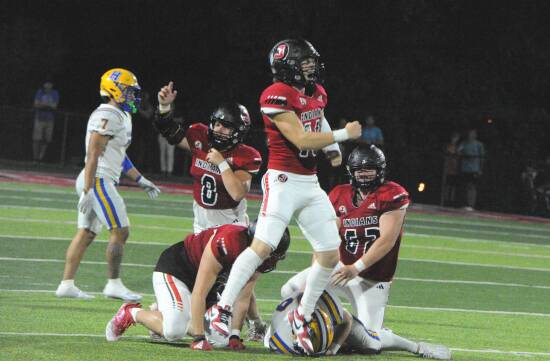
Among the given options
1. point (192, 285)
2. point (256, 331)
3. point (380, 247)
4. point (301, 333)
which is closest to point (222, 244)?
point (192, 285)

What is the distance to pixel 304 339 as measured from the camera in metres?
6.68

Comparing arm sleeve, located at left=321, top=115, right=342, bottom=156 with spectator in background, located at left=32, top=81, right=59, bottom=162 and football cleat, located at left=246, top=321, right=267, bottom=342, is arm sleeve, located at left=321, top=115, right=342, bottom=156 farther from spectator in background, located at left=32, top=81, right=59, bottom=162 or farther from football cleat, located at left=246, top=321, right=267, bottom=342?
spectator in background, located at left=32, top=81, right=59, bottom=162

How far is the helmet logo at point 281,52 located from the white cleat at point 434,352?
1915 mm

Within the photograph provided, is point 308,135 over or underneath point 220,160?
over

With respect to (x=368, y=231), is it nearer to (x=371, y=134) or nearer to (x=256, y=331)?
(x=256, y=331)

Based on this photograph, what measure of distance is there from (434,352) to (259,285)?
360 centimetres

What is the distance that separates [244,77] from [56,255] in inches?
545

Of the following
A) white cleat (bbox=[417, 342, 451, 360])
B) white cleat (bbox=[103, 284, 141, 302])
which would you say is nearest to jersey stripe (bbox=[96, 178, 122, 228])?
white cleat (bbox=[103, 284, 141, 302])

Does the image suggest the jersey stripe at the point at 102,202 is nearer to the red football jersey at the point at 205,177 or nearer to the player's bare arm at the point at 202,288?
the red football jersey at the point at 205,177

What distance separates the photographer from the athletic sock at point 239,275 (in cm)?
666

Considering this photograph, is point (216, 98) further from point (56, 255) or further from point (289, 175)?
point (289, 175)

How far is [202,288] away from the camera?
6.74 meters

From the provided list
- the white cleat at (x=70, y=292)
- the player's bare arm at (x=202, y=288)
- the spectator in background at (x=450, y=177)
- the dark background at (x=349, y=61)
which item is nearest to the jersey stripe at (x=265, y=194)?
the player's bare arm at (x=202, y=288)

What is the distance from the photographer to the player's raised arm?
7.98 meters
